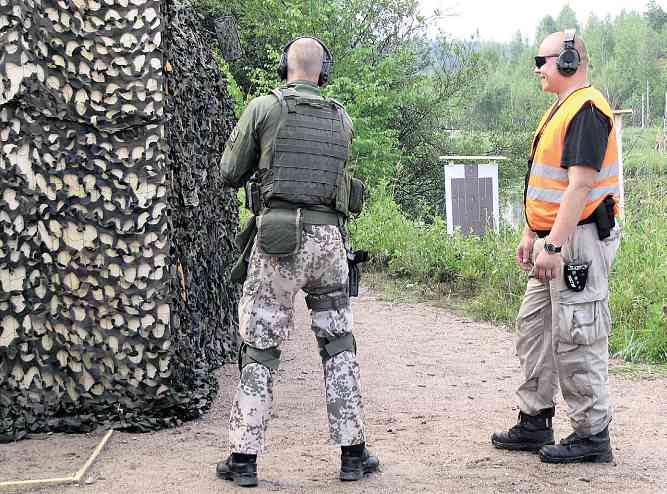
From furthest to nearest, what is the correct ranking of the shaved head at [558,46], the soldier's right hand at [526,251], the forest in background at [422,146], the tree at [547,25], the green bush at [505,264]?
1. the tree at [547,25]
2. the forest in background at [422,146]
3. the green bush at [505,264]
4. the soldier's right hand at [526,251]
5. the shaved head at [558,46]

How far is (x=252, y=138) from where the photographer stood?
13.9 ft

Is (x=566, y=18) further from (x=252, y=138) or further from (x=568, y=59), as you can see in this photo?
(x=252, y=138)

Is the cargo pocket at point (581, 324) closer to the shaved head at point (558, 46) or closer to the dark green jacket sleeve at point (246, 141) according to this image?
the shaved head at point (558, 46)

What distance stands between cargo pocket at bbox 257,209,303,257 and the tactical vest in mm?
107

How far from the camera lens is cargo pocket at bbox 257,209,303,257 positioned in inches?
164

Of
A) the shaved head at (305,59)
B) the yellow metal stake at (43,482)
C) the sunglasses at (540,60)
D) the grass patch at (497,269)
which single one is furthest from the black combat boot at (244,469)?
the grass patch at (497,269)

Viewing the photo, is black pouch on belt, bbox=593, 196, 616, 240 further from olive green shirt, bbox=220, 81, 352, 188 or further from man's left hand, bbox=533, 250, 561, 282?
olive green shirt, bbox=220, 81, 352, 188

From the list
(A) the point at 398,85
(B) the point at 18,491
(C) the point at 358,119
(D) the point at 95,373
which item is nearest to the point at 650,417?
(D) the point at 95,373

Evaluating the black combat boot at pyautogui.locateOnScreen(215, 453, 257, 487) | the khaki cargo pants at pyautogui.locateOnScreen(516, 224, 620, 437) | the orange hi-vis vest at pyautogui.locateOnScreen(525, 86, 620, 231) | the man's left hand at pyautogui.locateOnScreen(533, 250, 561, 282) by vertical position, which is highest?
the orange hi-vis vest at pyautogui.locateOnScreen(525, 86, 620, 231)

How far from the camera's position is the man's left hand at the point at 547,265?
4352 mm

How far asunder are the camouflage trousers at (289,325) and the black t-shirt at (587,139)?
1.18 m

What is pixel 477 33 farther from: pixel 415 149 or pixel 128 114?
pixel 128 114

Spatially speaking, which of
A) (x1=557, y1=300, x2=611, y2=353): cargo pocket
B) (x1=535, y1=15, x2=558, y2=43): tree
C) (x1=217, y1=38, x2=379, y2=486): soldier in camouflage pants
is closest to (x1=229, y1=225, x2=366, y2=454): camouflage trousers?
(x1=217, y1=38, x2=379, y2=486): soldier in camouflage pants

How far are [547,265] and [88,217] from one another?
2474 mm
